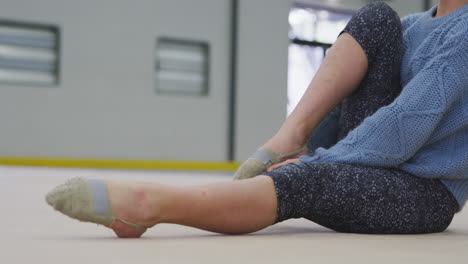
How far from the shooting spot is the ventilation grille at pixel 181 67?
8297 millimetres

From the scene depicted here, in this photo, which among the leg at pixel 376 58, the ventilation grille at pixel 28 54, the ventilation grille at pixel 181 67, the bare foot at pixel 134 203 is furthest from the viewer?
the ventilation grille at pixel 181 67

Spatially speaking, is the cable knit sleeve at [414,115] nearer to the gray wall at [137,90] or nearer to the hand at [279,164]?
the hand at [279,164]

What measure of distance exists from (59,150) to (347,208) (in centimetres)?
633

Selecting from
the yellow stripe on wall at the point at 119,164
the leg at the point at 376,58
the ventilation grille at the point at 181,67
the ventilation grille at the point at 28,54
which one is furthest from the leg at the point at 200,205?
the ventilation grille at the point at 181,67

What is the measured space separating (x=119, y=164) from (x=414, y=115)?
635 centimetres

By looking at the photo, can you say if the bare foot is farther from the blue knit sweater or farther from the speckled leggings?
the blue knit sweater

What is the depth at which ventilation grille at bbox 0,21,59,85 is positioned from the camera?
7.48 m

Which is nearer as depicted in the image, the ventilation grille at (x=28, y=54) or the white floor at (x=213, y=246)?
the white floor at (x=213, y=246)

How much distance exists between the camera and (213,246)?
1.37 metres

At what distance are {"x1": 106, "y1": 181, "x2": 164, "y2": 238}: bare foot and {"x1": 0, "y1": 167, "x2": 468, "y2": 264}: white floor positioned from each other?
0.14ft

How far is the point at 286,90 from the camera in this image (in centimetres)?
885

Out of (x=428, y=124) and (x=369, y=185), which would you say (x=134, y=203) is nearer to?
(x=369, y=185)

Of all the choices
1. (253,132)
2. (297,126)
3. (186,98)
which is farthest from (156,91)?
(297,126)

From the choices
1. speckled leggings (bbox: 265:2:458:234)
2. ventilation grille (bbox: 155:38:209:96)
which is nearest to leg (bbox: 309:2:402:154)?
speckled leggings (bbox: 265:2:458:234)
